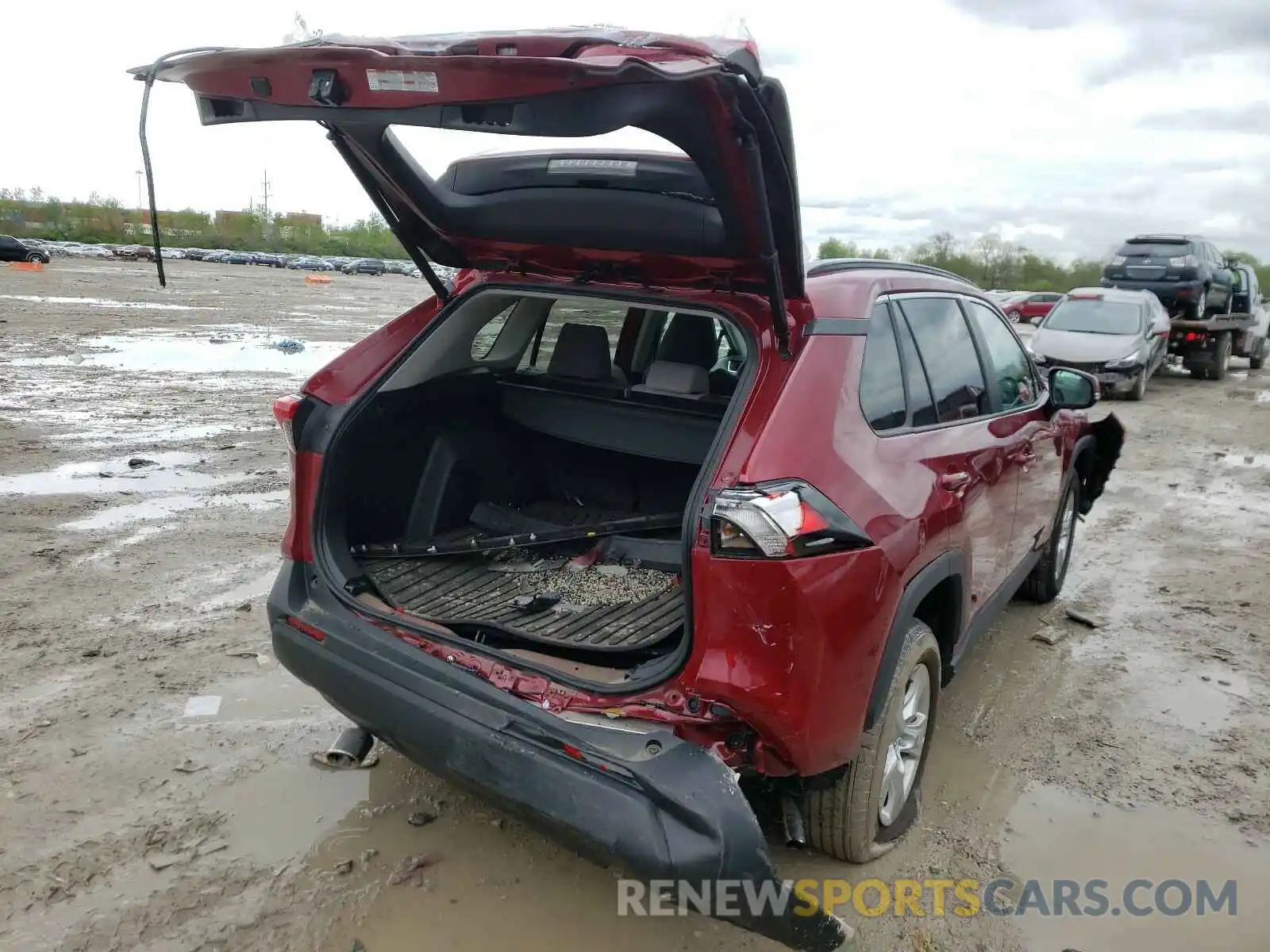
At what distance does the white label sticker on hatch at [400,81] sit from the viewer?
1944 mm

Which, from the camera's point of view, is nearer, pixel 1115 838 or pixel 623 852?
pixel 623 852

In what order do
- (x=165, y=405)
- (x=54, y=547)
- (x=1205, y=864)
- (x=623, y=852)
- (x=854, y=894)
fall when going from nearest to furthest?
(x=623, y=852) → (x=854, y=894) → (x=1205, y=864) → (x=54, y=547) → (x=165, y=405)

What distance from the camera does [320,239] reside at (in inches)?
3482

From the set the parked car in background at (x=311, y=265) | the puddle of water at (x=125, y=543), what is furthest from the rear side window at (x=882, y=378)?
the parked car in background at (x=311, y=265)

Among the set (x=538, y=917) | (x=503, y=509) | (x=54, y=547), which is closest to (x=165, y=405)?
(x=54, y=547)

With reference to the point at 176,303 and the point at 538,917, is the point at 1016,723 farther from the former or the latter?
the point at 176,303

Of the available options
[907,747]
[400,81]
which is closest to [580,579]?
[907,747]

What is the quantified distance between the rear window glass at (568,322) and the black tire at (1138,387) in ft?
39.6

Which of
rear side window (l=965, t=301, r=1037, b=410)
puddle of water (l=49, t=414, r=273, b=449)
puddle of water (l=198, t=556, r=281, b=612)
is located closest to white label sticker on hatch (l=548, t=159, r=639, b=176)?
rear side window (l=965, t=301, r=1037, b=410)

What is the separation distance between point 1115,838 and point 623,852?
202 centimetres

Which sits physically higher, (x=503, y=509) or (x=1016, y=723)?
(x=503, y=509)

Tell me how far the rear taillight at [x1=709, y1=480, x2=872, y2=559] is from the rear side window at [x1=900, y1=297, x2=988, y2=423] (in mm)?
1080

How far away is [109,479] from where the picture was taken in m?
6.85

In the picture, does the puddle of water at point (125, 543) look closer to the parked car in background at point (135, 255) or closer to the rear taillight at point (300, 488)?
the rear taillight at point (300, 488)
